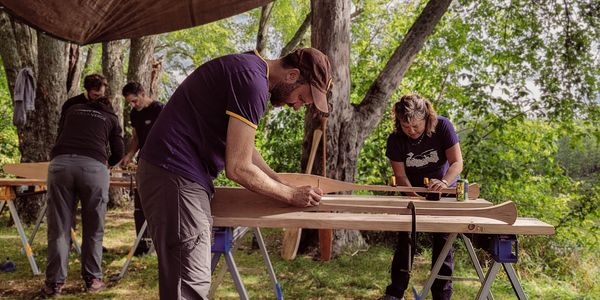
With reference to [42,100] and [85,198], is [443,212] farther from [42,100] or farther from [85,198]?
[42,100]

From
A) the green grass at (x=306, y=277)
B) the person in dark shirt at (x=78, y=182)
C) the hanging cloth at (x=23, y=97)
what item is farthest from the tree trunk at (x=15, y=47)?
the person in dark shirt at (x=78, y=182)

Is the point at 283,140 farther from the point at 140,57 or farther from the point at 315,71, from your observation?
the point at 315,71

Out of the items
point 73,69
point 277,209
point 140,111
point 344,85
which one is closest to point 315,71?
point 277,209

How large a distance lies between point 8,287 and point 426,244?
408 cm

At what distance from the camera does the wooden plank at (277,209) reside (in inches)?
81.7

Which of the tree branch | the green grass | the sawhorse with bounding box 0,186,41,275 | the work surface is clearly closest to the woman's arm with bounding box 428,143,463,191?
the work surface

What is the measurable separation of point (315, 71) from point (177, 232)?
2.56 feet

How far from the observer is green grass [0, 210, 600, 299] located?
3787 mm

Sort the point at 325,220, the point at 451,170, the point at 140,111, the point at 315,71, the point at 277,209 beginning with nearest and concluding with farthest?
the point at 315,71, the point at 325,220, the point at 277,209, the point at 451,170, the point at 140,111

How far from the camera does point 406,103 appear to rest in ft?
10.1

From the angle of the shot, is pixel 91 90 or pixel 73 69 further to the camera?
pixel 73 69

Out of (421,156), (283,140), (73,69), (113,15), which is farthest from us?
(283,140)

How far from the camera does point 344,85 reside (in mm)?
4750

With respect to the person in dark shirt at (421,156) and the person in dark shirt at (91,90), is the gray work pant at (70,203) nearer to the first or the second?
the person in dark shirt at (91,90)
